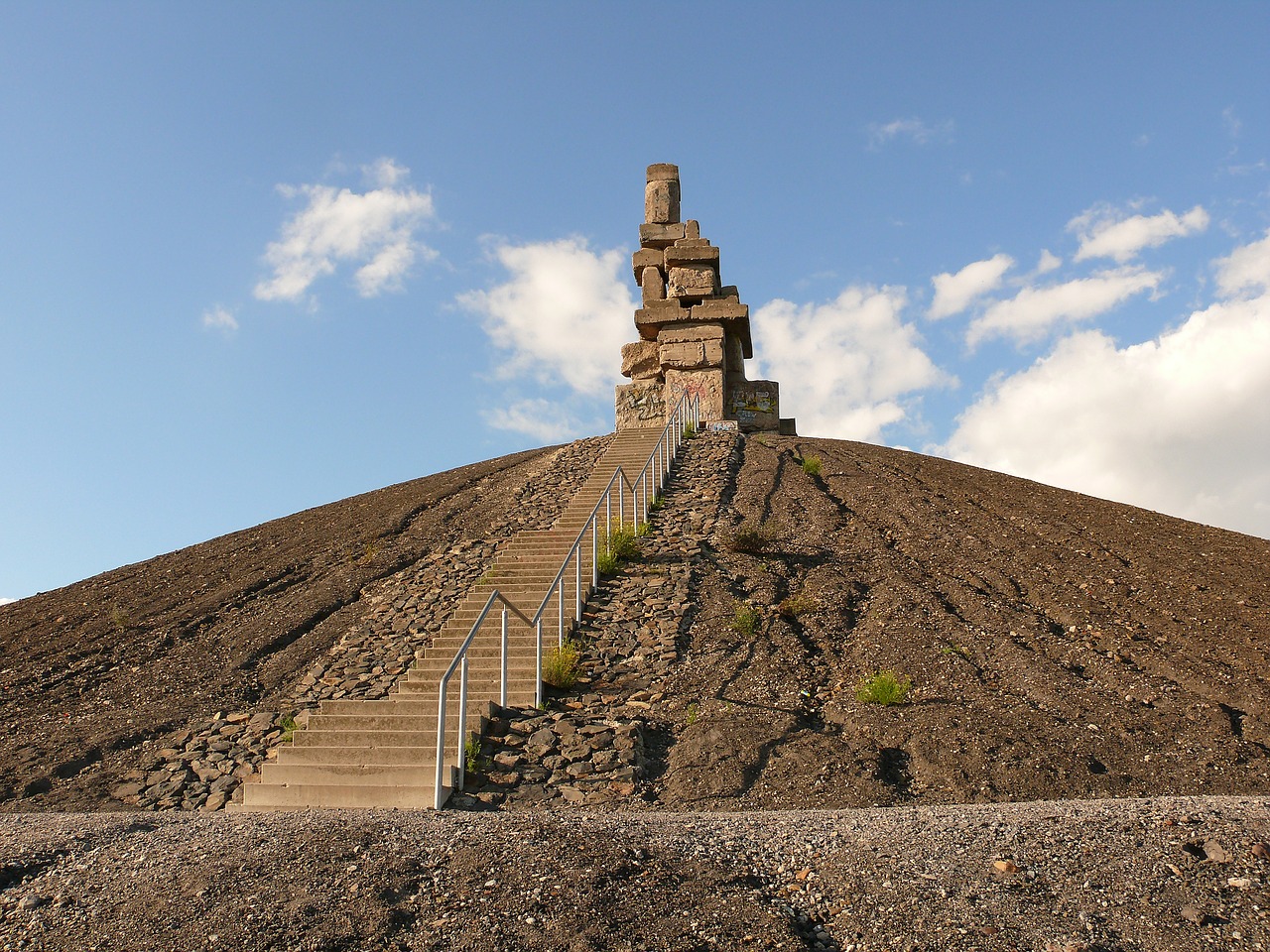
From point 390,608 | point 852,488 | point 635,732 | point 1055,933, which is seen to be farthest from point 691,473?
point 1055,933

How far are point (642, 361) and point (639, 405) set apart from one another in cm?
127

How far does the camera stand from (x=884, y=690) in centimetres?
947

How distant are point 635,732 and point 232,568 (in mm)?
9894

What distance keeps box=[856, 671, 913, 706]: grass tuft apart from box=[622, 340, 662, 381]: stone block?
15.5m

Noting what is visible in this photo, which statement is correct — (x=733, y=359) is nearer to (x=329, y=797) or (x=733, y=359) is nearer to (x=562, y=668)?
(x=562, y=668)

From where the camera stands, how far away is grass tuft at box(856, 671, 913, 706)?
9438 millimetres

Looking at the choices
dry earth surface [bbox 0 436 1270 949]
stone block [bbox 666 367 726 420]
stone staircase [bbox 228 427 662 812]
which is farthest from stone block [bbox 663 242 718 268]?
stone staircase [bbox 228 427 662 812]

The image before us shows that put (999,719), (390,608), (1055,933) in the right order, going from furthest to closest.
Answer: (390,608) < (999,719) < (1055,933)

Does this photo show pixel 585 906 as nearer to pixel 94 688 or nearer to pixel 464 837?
pixel 464 837

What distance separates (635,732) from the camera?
354 inches

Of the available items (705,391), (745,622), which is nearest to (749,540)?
(745,622)

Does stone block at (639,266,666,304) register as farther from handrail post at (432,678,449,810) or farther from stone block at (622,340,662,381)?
handrail post at (432,678,449,810)

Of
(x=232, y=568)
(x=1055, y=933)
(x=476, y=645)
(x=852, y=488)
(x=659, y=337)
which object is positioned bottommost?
(x=1055, y=933)

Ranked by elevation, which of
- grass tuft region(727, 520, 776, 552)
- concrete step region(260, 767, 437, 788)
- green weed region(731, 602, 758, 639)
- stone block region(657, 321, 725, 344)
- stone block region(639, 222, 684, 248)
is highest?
stone block region(639, 222, 684, 248)
